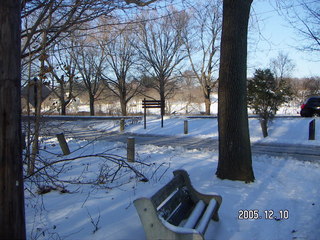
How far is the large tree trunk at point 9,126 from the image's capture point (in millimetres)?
2229

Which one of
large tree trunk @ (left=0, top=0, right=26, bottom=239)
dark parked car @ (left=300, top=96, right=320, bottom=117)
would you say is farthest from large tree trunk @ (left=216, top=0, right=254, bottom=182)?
dark parked car @ (left=300, top=96, right=320, bottom=117)

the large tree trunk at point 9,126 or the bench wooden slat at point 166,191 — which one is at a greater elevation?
the large tree trunk at point 9,126

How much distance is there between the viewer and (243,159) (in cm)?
583

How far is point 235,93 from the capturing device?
19.1ft

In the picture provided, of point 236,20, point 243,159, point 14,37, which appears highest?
point 236,20

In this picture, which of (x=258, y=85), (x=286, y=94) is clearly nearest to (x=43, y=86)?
(x=258, y=85)

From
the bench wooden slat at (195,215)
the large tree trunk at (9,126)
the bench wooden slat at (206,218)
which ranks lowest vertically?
the bench wooden slat at (195,215)

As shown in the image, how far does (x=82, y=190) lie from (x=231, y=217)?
270cm

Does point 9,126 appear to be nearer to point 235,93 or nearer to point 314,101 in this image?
point 235,93

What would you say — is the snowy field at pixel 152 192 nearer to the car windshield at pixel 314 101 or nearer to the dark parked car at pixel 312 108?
the dark parked car at pixel 312 108

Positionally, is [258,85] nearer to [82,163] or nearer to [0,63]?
[82,163]
